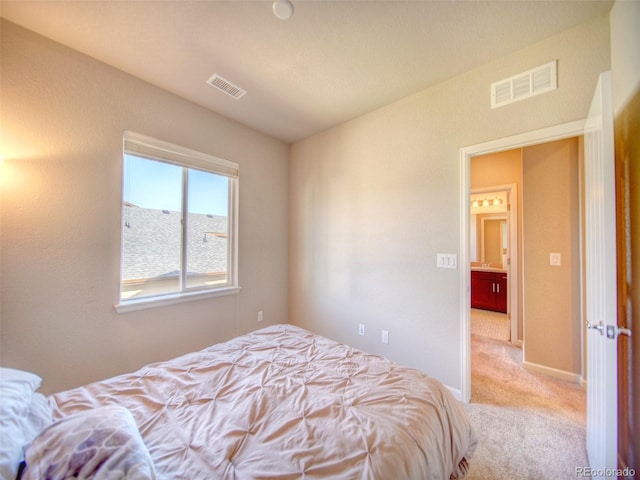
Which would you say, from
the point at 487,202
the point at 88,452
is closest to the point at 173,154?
the point at 88,452

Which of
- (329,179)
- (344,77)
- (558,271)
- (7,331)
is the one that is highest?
(344,77)

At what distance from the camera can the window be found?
2.18 metres

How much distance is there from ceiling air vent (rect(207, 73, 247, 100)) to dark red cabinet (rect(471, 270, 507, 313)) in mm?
4952

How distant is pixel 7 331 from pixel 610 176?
3.59 metres

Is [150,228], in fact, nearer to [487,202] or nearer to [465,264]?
[465,264]

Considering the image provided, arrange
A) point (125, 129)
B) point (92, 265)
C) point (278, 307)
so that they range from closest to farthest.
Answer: point (92, 265) → point (125, 129) → point (278, 307)

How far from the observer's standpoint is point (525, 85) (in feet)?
5.91

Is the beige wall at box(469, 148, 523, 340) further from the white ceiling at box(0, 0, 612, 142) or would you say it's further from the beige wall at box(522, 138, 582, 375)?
the white ceiling at box(0, 0, 612, 142)

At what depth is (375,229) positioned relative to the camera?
2627 mm

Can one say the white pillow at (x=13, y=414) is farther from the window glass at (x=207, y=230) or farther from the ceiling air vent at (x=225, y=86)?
the ceiling air vent at (x=225, y=86)

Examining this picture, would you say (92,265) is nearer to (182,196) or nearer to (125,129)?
(182,196)

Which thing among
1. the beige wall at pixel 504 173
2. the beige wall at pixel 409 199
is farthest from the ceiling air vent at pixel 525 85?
the beige wall at pixel 504 173

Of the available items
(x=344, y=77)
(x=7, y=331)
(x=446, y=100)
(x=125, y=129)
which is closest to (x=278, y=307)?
(x=7, y=331)

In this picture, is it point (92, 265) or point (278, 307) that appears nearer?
point (92, 265)
